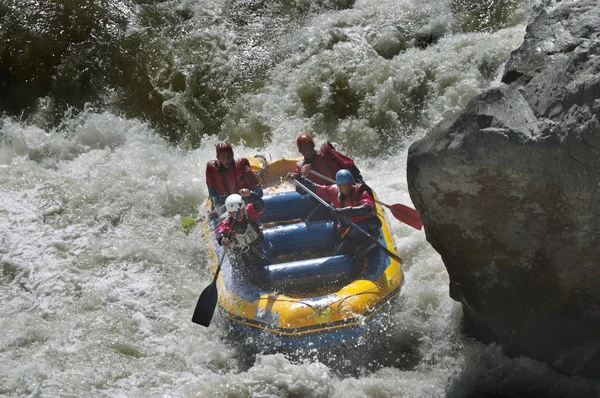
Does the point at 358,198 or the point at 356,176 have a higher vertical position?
the point at 356,176

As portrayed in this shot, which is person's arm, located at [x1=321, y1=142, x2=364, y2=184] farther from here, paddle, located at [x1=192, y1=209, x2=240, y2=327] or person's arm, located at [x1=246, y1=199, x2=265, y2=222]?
paddle, located at [x1=192, y1=209, x2=240, y2=327]

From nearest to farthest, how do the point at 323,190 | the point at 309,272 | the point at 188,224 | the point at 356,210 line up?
the point at 309,272, the point at 356,210, the point at 323,190, the point at 188,224

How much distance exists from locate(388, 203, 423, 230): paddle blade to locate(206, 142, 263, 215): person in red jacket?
145cm

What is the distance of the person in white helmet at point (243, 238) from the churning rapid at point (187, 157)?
0.60 m

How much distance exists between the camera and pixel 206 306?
21.0 ft

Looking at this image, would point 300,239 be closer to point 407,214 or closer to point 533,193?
point 407,214

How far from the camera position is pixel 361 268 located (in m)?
Answer: 6.70

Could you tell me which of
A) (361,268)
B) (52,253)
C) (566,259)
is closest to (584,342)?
(566,259)

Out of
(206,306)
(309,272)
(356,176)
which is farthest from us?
(356,176)

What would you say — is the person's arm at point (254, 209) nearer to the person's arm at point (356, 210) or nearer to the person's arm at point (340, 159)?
the person's arm at point (356, 210)

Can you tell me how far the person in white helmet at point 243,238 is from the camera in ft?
21.6

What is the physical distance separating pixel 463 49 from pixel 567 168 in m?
5.37

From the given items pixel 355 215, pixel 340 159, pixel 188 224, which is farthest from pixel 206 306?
pixel 340 159

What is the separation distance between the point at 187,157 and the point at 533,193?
543cm
